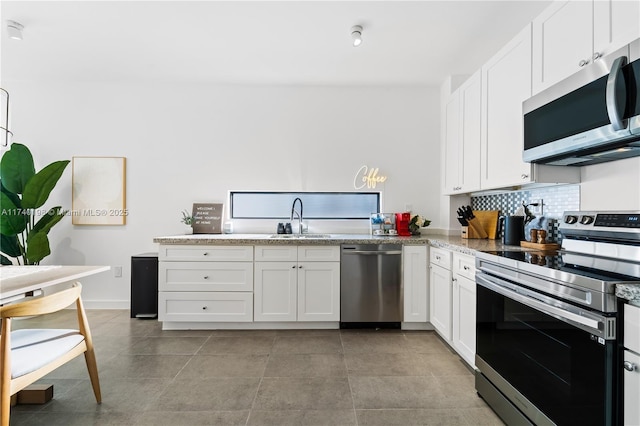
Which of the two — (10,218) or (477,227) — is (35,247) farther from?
(477,227)

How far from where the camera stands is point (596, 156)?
168 centimetres

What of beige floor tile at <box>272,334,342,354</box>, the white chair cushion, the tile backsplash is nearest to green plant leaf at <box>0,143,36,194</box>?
the white chair cushion

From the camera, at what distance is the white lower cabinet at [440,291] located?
99.7 inches

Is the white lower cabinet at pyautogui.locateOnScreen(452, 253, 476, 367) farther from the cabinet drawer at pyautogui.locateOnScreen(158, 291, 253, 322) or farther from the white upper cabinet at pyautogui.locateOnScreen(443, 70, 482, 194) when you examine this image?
the cabinet drawer at pyautogui.locateOnScreen(158, 291, 253, 322)

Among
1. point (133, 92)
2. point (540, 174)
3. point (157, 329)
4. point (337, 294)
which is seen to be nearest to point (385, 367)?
point (337, 294)

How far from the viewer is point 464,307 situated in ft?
7.42

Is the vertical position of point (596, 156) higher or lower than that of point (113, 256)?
higher

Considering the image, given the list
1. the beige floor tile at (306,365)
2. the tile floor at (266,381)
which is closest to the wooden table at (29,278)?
the tile floor at (266,381)

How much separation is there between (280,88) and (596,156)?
305cm

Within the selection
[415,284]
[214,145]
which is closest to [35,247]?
[214,145]

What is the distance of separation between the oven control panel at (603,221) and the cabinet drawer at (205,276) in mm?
2470

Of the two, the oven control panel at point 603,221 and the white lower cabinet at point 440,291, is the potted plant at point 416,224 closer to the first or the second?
the white lower cabinet at point 440,291

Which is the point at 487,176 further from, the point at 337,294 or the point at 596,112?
the point at 337,294

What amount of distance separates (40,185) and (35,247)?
64 cm
